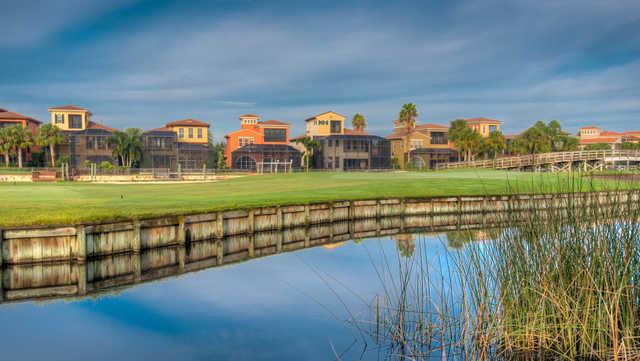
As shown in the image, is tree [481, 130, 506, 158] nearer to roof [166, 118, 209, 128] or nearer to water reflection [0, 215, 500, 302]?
roof [166, 118, 209, 128]

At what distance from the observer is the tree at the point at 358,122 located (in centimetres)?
10106

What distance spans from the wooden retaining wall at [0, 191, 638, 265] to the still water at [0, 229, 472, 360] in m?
0.96

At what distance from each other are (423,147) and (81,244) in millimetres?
85579

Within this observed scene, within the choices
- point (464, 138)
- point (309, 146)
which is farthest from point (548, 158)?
point (309, 146)

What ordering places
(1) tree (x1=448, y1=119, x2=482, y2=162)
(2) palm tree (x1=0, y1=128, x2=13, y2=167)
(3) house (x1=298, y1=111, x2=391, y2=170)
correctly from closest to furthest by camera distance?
(2) palm tree (x1=0, y1=128, x2=13, y2=167) → (3) house (x1=298, y1=111, x2=391, y2=170) → (1) tree (x1=448, y1=119, x2=482, y2=162)

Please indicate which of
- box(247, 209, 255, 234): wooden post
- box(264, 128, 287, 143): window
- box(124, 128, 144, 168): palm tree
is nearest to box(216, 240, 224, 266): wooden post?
box(247, 209, 255, 234): wooden post

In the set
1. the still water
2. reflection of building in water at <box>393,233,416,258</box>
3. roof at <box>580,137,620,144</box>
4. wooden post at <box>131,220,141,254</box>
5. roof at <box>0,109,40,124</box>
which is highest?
roof at <box>0,109,40,124</box>

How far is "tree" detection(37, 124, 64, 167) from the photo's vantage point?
243 feet

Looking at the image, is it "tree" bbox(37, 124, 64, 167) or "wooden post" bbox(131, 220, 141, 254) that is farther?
"tree" bbox(37, 124, 64, 167)

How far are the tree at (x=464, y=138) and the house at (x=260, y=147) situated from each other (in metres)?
28.2

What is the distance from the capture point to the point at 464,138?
88312 millimetres

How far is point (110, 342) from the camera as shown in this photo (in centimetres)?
1164

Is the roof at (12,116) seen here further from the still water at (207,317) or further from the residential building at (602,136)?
the residential building at (602,136)

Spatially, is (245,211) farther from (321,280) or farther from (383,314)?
(383,314)
